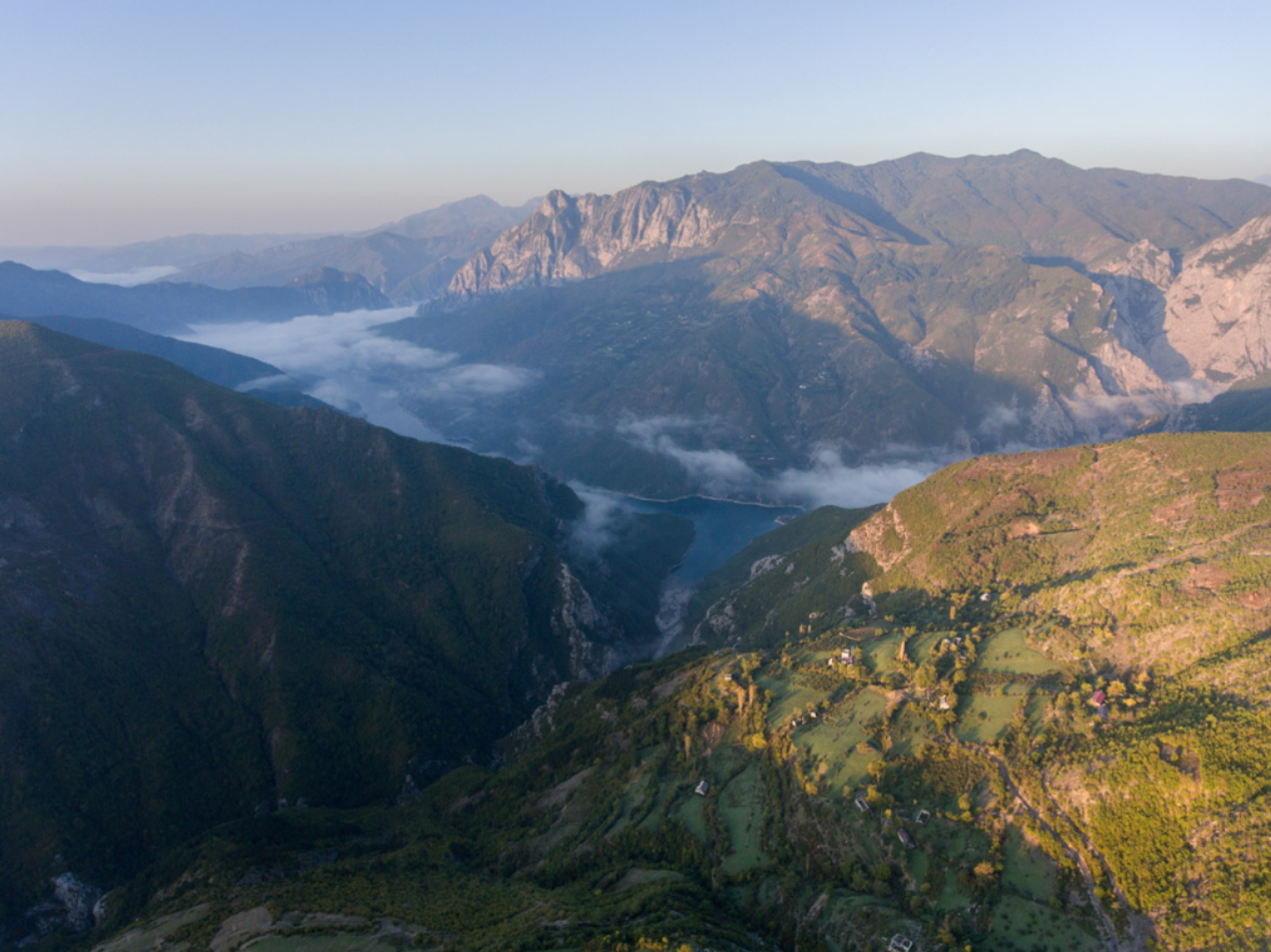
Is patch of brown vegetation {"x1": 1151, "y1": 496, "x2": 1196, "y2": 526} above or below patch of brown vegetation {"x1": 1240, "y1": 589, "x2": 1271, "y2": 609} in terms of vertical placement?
above

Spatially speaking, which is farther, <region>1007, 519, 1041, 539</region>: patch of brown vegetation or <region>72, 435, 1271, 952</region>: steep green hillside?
<region>1007, 519, 1041, 539</region>: patch of brown vegetation

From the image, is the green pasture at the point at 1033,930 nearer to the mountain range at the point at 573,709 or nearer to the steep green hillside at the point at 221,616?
the mountain range at the point at 573,709

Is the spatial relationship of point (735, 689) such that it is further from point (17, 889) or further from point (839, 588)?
point (17, 889)

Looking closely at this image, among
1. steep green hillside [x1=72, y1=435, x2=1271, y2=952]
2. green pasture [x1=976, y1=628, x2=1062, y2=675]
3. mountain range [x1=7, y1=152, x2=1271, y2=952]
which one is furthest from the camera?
green pasture [x1=976, y1=628, x2=1062, y2=675]

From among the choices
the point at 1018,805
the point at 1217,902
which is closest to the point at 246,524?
the point at 1018,805

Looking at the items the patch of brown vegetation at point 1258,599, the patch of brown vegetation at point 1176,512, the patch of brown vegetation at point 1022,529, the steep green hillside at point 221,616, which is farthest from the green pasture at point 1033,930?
the steep green hillside at point 221,616

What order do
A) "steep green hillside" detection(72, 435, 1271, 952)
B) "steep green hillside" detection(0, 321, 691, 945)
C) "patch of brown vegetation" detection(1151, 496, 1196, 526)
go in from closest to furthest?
"steep green hillside" detection(72, 435, 1271, 952) < "steep green hillside" detection(0, 321, 691, 945) < "patch of brown vegetation" detection(1151, 496, 1196, 526)

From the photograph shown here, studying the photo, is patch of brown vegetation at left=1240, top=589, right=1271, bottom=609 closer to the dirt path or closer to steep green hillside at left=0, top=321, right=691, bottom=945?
the dirt path

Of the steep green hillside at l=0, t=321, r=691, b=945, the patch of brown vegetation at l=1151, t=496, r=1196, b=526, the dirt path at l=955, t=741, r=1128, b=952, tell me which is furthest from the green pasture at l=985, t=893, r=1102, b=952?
the steep green hillside at l=0, t=321, r=691, b=945
